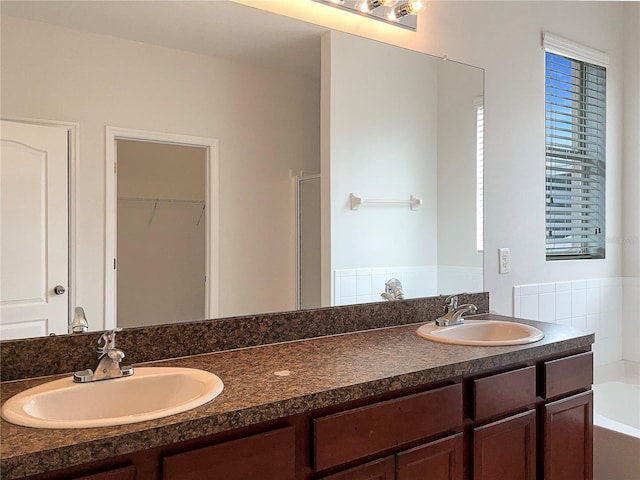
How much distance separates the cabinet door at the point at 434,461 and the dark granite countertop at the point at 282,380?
0.19 metres

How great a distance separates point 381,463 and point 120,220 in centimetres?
100

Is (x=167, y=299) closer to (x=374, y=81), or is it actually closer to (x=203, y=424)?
(x=203, y=424)

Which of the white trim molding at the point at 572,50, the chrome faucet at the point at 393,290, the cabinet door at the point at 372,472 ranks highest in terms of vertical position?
the white trim molding at the point at 572,50

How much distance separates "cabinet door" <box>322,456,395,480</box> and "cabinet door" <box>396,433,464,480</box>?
29 millimetres

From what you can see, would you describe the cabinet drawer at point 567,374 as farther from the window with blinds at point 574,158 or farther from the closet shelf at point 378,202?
the window with blinds at point 574,158

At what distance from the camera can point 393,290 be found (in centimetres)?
215

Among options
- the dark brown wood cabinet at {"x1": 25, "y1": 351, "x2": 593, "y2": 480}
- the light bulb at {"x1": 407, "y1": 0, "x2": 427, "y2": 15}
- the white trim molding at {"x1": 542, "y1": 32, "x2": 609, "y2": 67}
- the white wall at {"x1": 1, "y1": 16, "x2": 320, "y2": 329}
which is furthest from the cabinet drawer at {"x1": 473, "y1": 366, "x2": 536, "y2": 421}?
the white trim molding at {"x1": 542, "y1": 32, "x2": 609, "y2": 67}

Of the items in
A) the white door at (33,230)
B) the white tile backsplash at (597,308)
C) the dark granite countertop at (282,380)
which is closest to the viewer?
the dark granite countertop at (282,380)

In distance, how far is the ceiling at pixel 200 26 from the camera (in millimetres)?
1455

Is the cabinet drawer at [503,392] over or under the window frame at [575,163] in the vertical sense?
under

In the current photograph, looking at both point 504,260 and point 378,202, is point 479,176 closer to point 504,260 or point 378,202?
point 504,260

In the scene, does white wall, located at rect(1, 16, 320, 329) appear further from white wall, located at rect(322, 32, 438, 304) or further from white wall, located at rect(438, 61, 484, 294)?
white wall, located at rect(438, 61, 484, 294)

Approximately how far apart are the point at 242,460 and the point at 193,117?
1.05 m

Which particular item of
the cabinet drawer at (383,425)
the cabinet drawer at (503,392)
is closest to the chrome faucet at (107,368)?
the cabinet drawer at (383,425)
